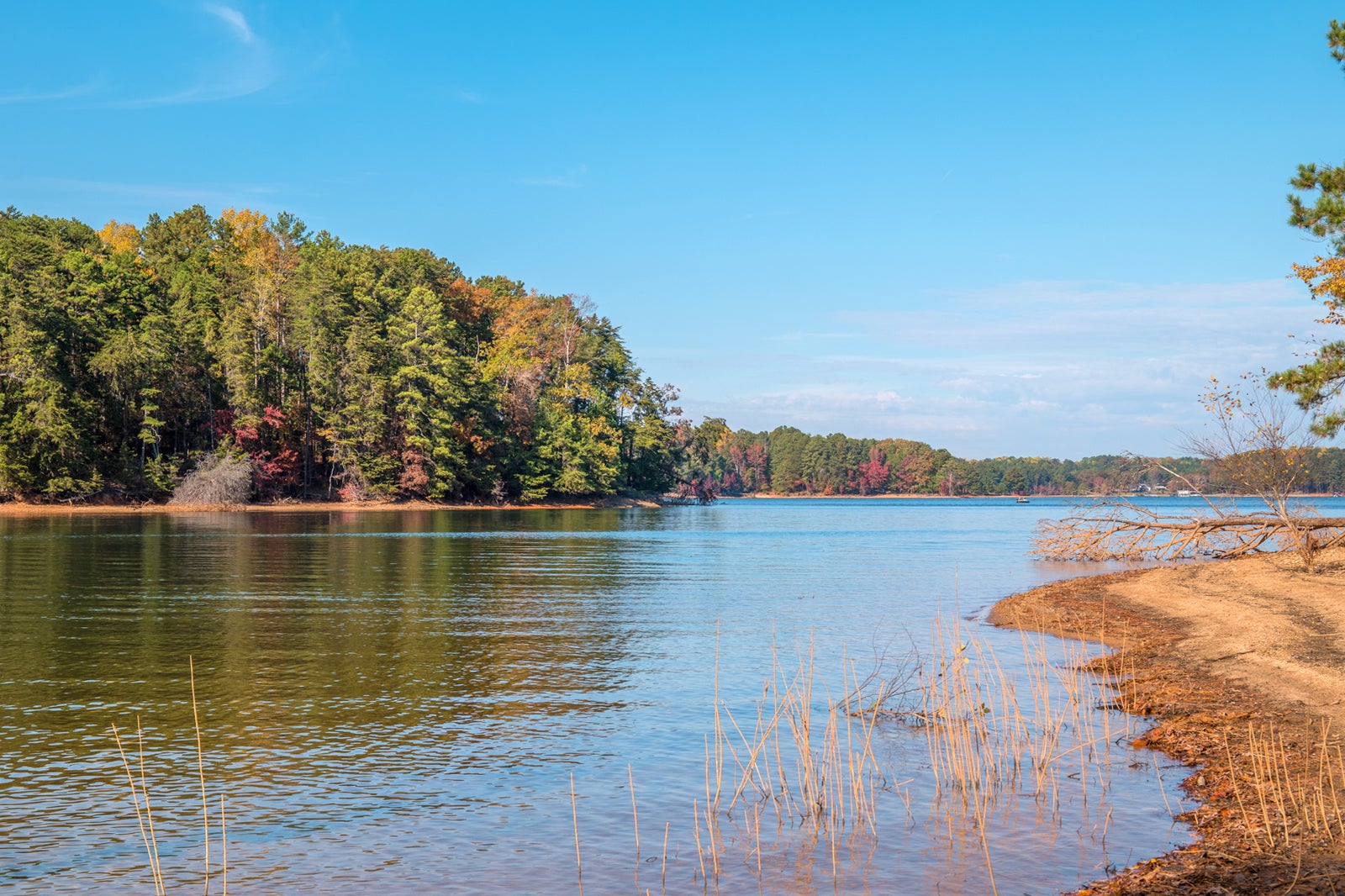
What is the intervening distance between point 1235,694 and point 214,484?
75546mm

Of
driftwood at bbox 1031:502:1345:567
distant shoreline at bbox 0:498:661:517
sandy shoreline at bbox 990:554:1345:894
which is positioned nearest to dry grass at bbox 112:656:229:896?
sandy shoreline at bbox 990:554:1345:894

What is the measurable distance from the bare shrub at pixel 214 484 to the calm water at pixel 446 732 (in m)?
44.9

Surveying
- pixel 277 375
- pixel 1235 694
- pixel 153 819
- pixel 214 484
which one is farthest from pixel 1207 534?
pixel 277 375

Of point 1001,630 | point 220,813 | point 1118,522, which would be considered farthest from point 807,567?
point 220,813

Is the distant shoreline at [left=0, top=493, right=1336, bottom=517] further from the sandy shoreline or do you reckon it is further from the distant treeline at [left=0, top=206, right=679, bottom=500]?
the sandy shoreline

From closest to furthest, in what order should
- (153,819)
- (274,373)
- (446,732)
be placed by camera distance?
(153,819), (446,732), (274,373)

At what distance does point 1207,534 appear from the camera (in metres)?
33.7

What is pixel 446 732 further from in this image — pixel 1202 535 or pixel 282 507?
pixel 282 507

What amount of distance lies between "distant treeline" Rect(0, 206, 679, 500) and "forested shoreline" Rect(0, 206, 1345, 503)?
20cm

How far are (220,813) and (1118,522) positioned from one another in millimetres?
36516

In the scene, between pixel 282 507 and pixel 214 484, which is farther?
pixel 282 507

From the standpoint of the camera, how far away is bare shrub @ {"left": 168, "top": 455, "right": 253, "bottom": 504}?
253ft

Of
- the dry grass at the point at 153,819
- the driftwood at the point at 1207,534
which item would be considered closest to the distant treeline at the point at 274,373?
the driftwood at the point at 1207,534

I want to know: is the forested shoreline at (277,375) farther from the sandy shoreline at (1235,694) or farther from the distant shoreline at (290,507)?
the sandy shoreline at (1235,694)
